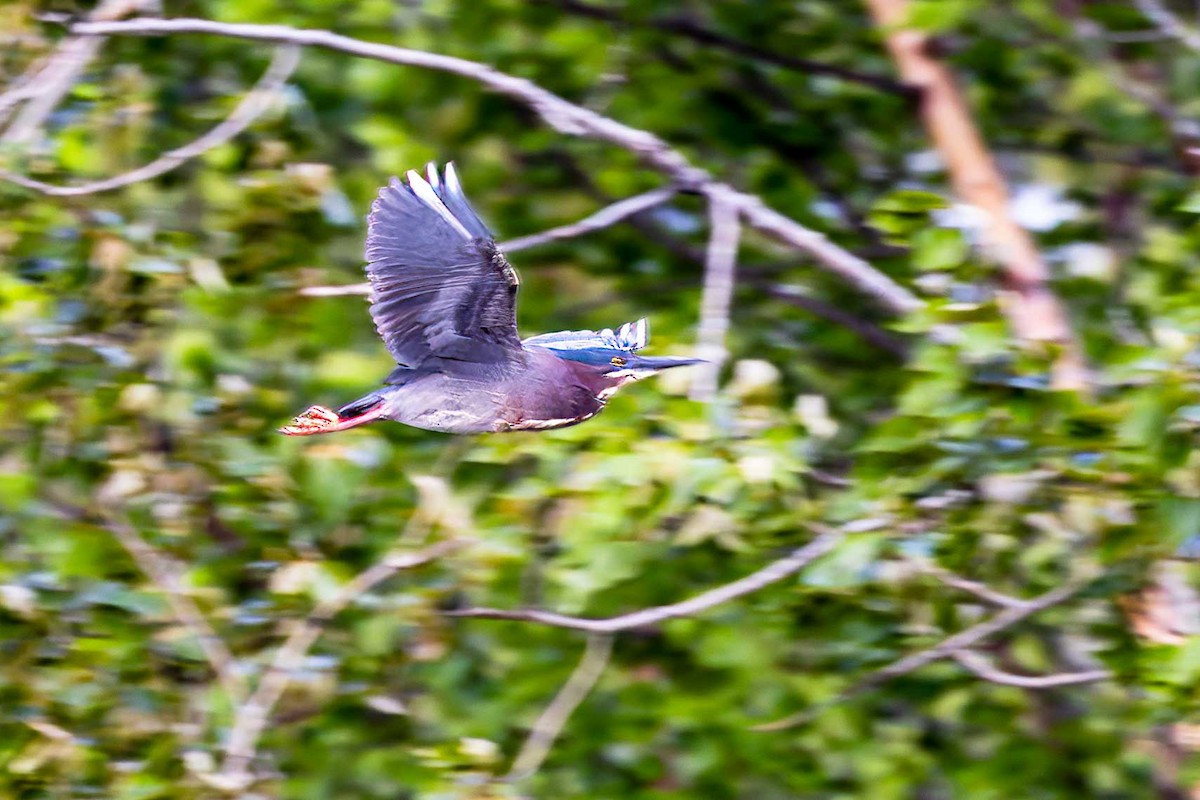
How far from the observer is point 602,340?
177cm

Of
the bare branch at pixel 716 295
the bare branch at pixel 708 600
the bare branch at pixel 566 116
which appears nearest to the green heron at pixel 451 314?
the bare branch at pixel 716 295

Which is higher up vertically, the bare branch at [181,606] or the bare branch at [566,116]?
the bare branch at [566,116]

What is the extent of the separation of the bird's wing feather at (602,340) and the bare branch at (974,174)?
8.35ft

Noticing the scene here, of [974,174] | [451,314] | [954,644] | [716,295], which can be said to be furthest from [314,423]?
[974,174]

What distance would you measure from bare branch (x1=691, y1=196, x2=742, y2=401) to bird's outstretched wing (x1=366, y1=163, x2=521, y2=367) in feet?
1.93

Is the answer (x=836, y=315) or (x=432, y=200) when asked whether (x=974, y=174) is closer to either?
(x=836, y=315)

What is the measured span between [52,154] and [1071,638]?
10.2 ft

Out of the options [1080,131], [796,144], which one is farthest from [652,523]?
[1080,131]

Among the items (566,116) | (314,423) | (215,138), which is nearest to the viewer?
(314,423)

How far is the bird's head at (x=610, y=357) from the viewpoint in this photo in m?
1.46

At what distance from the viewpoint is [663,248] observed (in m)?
4.88

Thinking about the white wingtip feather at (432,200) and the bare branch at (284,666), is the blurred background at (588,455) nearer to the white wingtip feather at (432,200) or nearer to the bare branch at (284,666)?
the bare branch at (284,666)

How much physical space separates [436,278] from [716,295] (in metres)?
1.04

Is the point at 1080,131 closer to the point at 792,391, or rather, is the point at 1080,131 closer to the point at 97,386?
the point at 792,391
